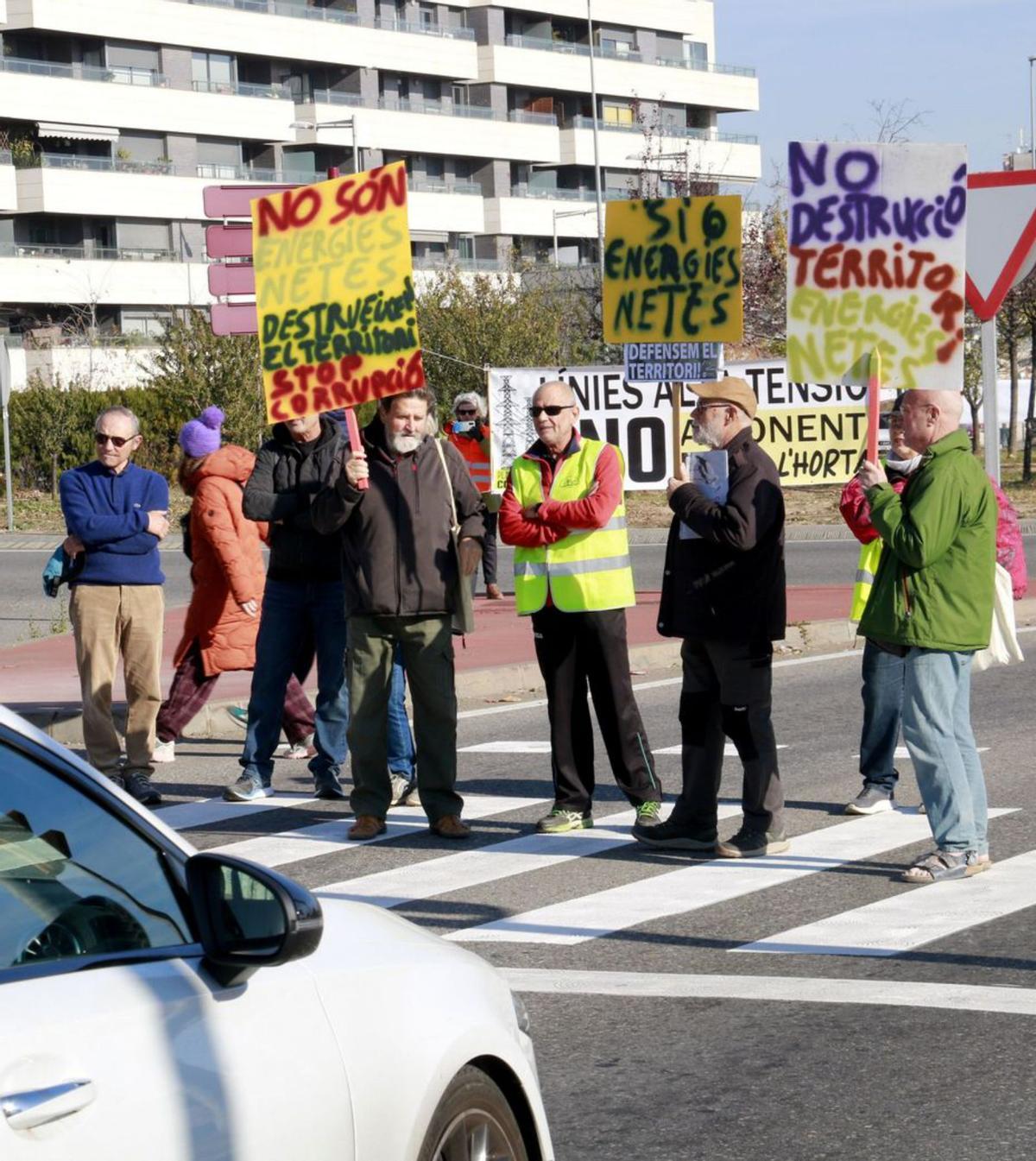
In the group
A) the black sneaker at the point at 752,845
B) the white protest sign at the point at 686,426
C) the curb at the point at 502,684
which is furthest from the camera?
the white protest sign at the point at 686,426

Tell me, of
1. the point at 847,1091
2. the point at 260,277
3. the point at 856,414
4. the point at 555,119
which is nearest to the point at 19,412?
the point at 856,414

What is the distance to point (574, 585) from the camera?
9.18 metres

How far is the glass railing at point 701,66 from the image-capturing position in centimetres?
9556

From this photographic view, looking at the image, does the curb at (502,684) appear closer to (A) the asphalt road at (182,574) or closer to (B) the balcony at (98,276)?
(A) the asphalt road at (182,574)

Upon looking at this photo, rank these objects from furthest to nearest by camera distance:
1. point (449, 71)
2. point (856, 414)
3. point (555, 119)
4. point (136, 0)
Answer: point (555, 119)
point (449, 71)
point (136, 0)
point (856, 414)

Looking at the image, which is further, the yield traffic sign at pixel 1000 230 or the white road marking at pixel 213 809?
the yield traffic sign at pixel 1000 230

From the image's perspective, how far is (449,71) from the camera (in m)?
86.1

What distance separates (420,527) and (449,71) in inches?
3134

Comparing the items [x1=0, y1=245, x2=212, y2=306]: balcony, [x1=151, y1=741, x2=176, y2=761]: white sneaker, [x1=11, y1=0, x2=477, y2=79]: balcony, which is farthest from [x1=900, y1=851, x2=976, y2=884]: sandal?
[x1=11, y1=0, x2=477, y2=79]: balcony

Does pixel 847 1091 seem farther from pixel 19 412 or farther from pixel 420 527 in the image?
pixel 19 412

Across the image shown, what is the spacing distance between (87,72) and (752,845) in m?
69.6

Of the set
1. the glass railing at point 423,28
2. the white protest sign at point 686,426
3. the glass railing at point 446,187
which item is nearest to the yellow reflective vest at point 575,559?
the white protest sign at point 686,426

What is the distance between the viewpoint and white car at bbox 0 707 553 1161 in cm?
283

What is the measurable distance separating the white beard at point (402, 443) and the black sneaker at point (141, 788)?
2.24m
